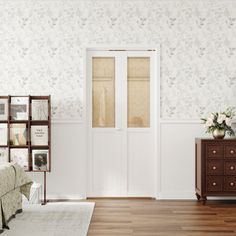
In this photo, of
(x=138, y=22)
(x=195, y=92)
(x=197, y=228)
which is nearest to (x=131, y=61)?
(x=138, y=22)

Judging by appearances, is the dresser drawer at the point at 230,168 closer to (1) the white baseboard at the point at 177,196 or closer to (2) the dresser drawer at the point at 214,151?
(2) the dresser drawer at the point at 214,151

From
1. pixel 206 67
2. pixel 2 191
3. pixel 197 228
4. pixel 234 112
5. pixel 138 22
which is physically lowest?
pixel 197 228

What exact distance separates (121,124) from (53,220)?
2.04 metres

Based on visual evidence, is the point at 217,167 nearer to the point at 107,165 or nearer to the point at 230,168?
the point at 230,168

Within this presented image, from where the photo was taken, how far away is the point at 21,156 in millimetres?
6141

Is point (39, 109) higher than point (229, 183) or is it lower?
higher

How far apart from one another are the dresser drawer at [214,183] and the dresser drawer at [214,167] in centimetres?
6

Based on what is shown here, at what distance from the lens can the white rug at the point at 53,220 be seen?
4.48m

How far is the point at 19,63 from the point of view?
21.3 feet

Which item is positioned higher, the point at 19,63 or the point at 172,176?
the point at 19,63

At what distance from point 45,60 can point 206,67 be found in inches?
86.6

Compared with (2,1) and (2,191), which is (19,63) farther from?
(2,191)

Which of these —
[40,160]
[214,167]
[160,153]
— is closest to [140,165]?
[160,153]

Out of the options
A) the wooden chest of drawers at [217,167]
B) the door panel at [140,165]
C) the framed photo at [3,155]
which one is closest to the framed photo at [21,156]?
the framed photo at [3,155]
